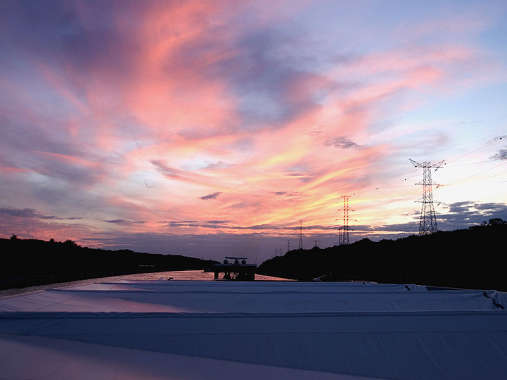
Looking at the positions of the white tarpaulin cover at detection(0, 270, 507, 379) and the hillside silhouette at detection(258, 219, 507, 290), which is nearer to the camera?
the white tarpaulin cover at detection(0, 270, 507, 379)

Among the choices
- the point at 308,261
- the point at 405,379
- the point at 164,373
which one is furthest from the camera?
the point at 308,261

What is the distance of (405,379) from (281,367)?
184 cm

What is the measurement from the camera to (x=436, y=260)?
53281 millimetres

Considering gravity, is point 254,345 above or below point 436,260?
below

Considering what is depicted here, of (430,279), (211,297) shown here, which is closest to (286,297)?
(211,297)

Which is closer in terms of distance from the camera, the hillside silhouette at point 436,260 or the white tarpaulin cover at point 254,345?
the white tarpaulin cover at point 254,345

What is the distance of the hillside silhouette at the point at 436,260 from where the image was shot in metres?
41.3

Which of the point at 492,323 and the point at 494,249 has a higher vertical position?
the point at 494,249

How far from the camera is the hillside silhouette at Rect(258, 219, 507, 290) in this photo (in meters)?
41.3

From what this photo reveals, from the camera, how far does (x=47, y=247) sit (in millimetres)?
83312

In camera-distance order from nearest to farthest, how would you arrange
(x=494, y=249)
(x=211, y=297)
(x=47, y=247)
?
1. (x=211, y=297)
2. (x=494, y=249)
3. (x=47, y=247)

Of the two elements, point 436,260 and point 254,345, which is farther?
point 436,260

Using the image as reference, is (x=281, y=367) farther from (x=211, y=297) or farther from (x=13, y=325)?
(x=211, y=297)

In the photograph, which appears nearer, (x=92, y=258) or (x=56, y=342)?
(x=56, y=342)
